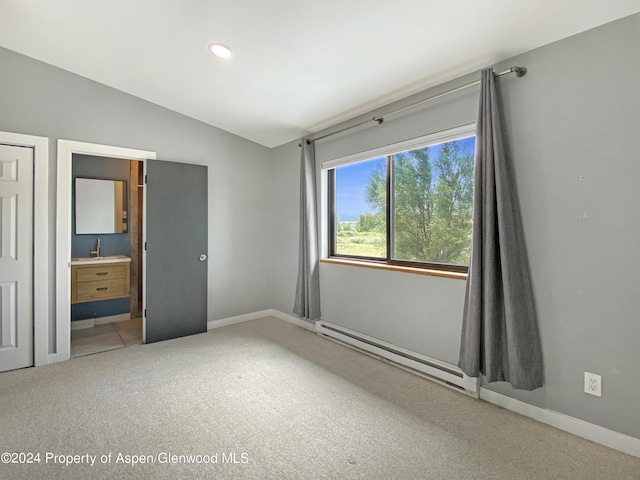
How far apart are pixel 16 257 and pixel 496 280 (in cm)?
402

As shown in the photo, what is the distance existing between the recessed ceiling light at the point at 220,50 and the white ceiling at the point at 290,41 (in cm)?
7

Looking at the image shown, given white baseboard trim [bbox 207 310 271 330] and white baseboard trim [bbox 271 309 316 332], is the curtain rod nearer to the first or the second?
white baseboard trim [bbox 271 309 316 332]

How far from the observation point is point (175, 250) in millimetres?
3697

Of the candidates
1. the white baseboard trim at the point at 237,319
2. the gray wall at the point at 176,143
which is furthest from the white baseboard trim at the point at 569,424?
the gray wall at the point at 176,143

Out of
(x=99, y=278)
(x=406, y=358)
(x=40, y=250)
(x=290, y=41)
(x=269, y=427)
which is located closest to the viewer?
(x=269, y=427)

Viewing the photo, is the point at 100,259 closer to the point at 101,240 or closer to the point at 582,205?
the point at 101,240

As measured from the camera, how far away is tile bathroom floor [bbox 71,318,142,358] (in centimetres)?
337

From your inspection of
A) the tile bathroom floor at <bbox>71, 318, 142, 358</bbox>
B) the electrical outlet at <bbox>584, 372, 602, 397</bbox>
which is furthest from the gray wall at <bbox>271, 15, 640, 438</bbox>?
the tile bathroom floor at <bbox>71, 318, 142, 358</bbox>

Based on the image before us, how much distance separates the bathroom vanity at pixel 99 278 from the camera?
3840mm

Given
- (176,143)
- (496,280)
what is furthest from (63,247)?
(496,280)

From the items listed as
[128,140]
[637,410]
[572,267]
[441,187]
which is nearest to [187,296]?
[128,140]

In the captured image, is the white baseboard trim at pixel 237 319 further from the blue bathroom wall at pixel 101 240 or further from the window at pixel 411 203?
the window at pixel 411 203

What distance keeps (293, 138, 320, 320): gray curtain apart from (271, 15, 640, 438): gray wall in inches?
69.1

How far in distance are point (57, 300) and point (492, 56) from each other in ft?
13.9
